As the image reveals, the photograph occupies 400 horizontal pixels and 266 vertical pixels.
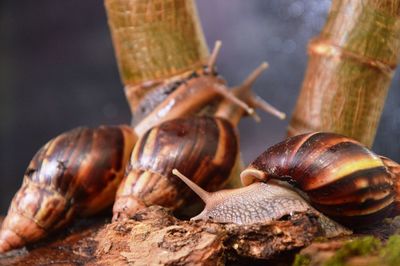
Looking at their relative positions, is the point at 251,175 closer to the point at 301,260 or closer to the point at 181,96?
the point at 301,260

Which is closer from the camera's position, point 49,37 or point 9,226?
point 9,226

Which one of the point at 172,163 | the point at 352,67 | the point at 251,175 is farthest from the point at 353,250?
the point at 352,67

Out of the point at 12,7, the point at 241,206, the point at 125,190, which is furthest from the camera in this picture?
the point at 12,7

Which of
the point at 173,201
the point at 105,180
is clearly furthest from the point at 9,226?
the point at 173,201

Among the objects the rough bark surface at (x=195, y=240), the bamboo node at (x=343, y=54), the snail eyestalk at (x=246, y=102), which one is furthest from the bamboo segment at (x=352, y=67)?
the rough bark surface at (x=195, y=240)

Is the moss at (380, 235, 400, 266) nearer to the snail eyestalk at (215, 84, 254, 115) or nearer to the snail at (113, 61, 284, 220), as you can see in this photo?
the snail at (113, 61, 284, 220)

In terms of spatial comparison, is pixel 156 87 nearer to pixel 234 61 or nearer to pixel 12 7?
pixel 234 61
